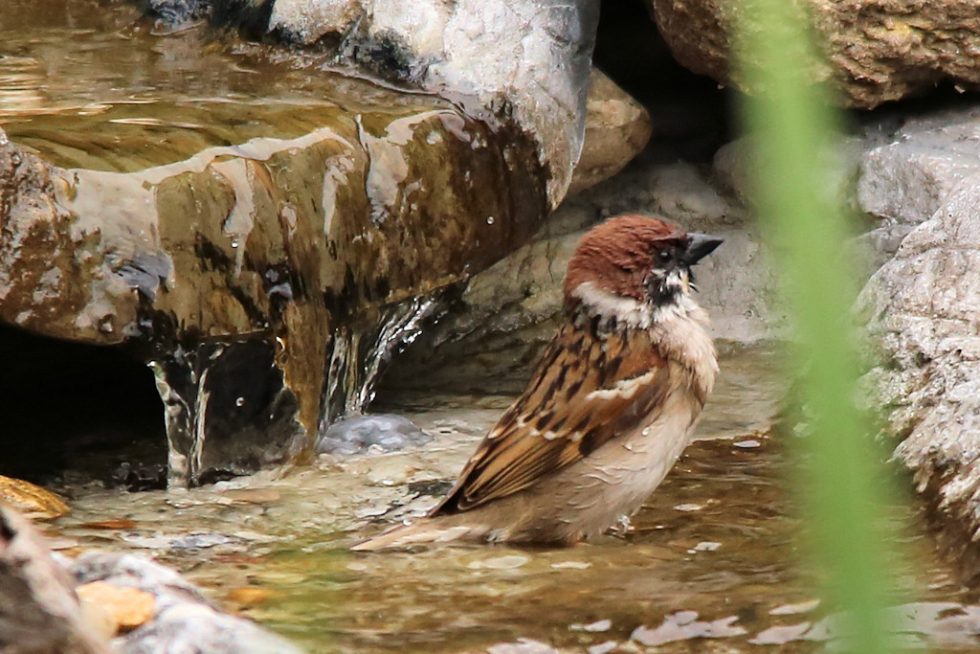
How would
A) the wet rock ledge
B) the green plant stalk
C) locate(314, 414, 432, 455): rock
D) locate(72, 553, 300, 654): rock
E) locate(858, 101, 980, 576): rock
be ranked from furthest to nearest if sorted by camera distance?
locate(314, 414, 432, 455): rock
the wet rock ledge
locate(858, 101, 980, 576): rock
locate(72, 553, 300, 654): rock
the green plant stalk

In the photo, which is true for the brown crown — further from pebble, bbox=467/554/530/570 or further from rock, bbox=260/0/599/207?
rock, bbox=260/0/599/207

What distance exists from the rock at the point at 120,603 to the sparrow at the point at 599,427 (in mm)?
1351

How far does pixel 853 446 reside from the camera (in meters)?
0.58

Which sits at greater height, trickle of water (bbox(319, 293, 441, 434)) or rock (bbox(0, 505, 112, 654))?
rock (bbox(0, 505, 112, 654))

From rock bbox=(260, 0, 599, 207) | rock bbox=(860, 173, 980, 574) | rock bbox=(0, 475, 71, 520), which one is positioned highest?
rock bbox=(260, 0, 599, 207)

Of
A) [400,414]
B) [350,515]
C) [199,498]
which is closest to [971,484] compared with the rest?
[350,515]

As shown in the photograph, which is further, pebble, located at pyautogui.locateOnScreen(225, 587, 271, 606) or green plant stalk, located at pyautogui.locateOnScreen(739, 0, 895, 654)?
pebble, located at pyautogui.locateOnScreen(225, 587, 271, 606)

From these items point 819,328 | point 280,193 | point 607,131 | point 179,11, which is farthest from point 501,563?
point 179,11

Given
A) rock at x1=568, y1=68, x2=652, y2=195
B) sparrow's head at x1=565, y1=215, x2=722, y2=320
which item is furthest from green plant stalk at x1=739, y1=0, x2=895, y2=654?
rock at x1=568, y1=68, x2=652, y2=195

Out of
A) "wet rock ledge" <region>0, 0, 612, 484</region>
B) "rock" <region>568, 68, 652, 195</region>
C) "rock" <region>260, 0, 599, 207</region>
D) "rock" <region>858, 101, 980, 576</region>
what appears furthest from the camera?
"rock" <region>568, 68, 652, 195</region>

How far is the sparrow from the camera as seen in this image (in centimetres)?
412

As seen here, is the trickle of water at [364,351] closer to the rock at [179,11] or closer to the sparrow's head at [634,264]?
the sparrow's head at [634,264]

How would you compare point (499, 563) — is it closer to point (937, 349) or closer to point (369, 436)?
point (937, 349)

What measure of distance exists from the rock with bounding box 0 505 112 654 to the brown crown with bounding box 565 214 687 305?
8.68 feet
